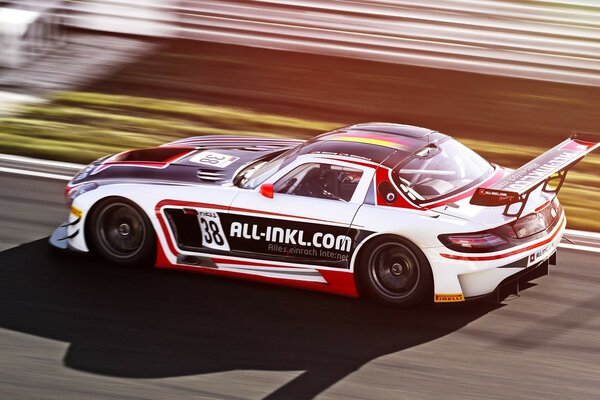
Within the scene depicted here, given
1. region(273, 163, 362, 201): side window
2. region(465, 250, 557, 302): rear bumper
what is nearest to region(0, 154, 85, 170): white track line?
region(273, 163, 362, 201): side window

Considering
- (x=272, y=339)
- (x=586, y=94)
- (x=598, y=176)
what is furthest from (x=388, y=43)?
(x=272, y=339)

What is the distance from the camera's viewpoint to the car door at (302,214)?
7.71 m

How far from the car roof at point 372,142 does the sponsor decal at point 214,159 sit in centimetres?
77

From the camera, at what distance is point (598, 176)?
38.2ft

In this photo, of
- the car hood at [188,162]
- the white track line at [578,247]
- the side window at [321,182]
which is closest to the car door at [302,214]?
the side window at [321,182]

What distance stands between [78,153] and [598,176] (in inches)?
234

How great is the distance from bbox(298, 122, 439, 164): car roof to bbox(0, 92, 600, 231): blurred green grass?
10.5ft

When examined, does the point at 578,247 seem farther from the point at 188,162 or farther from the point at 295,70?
the point at 295,70

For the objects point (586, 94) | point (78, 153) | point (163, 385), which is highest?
point (586, 94)

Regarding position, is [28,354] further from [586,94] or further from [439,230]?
[586,94]

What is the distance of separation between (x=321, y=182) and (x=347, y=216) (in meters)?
0.42

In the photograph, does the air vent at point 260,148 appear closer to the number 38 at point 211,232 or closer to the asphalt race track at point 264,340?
the number 38 at point 211,232

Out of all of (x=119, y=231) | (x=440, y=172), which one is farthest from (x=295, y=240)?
(x=119, y=231)

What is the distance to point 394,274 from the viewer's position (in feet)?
25.2
